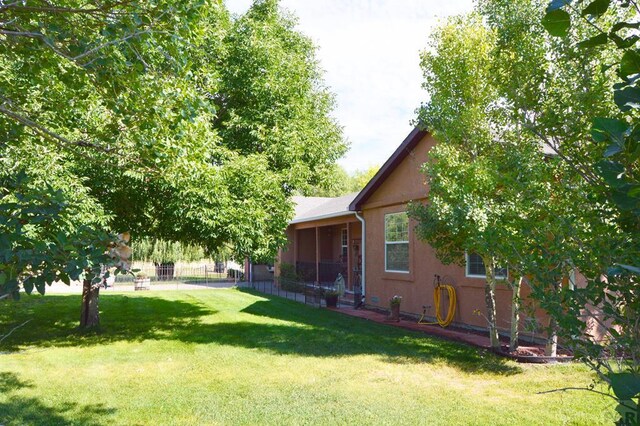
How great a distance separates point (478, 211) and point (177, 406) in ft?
16.8

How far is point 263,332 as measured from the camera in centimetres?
1138

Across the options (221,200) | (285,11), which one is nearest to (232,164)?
(221,200)

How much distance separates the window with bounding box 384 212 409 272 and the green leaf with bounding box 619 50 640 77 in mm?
12451

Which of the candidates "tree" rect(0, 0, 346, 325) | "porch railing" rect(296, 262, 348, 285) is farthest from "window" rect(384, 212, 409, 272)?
"porch railing" rect(296, 262, 348, 285)

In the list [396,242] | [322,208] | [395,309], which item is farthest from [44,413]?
[322,208]

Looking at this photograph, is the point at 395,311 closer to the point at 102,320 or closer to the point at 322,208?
the point at 102,320

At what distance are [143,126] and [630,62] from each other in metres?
4.78

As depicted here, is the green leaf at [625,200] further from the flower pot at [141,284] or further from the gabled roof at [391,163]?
the flower pot at [141,284]

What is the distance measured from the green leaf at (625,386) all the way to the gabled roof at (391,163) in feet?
37.3

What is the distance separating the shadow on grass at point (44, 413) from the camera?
216 inches

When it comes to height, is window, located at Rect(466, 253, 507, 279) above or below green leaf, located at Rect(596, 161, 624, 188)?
below

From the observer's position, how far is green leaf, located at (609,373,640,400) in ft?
3.67

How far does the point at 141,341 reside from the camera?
10602 mm

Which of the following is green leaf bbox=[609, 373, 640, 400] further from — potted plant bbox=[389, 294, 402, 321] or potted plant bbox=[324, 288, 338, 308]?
potted plant bbox=[324, 288, 338, 308]
